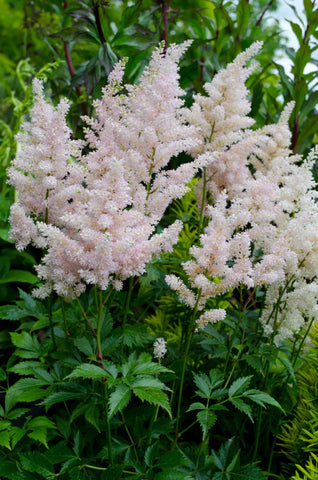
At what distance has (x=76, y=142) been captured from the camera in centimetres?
123

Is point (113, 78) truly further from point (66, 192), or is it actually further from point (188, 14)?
point (188, 14)

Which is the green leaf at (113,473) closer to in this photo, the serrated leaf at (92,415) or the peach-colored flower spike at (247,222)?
the serrated leaf at (92,415)

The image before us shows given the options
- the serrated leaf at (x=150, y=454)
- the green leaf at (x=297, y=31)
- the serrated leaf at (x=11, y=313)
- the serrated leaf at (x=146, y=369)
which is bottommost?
the serrated leaf at (x=150, y=454)

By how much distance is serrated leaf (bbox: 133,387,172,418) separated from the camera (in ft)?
3.10

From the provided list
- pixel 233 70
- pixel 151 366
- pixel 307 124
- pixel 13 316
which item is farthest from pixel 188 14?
pixel 151 366

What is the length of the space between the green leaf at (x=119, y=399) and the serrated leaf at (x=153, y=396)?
2 cm

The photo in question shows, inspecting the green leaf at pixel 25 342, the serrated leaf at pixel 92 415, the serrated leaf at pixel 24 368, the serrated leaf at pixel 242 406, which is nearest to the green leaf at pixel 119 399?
the serrated leaf at pixel 92 415

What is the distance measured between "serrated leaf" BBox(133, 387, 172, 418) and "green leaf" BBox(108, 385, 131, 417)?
2cm

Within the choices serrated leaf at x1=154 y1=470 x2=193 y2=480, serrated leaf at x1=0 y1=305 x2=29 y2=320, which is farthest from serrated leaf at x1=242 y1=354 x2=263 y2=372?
serrated leaf at x1=0 y1=305 x2=29 y2=320

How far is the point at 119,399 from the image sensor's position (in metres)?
0.95

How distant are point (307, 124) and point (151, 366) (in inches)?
63.1

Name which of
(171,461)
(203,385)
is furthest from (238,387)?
(171,461)

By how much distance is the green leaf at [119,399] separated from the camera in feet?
3.02

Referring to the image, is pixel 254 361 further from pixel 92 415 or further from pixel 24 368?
pixel 24 368
